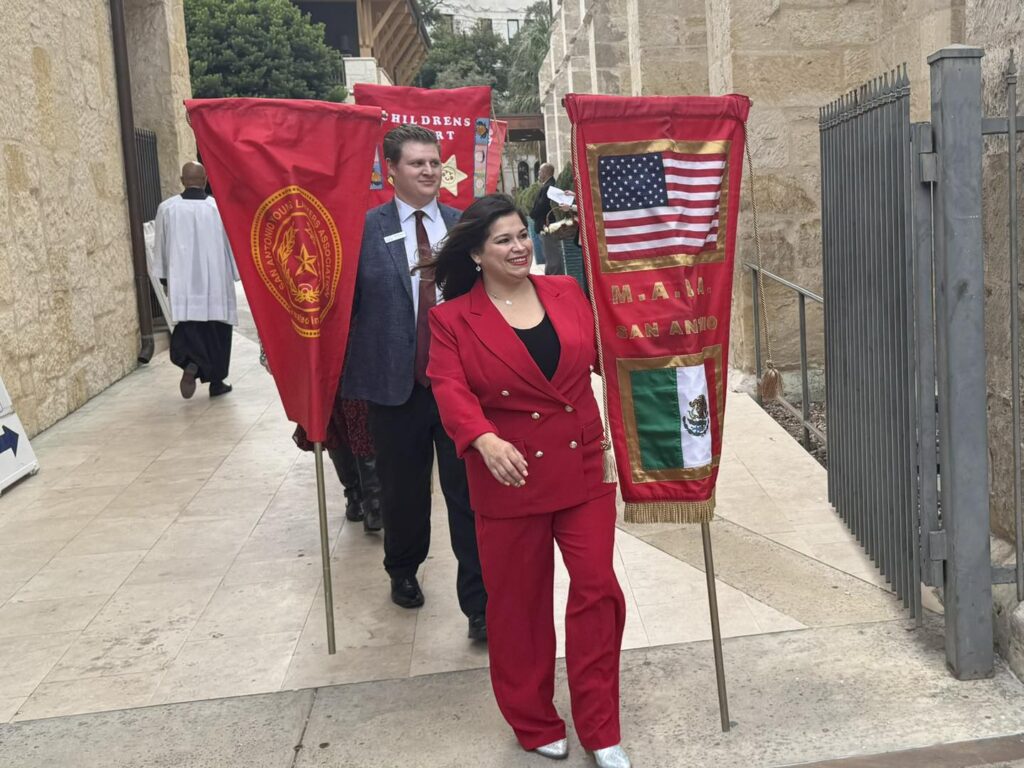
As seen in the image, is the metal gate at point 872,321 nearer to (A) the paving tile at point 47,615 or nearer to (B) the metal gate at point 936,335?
(B) the metal gate at point 936,335

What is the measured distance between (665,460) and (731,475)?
2.94 m

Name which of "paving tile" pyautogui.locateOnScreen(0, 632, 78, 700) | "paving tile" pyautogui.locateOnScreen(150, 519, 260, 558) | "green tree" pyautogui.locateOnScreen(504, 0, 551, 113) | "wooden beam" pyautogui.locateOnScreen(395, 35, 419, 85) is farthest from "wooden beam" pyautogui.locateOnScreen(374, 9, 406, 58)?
"paving tile" pyautogui.locateOnScreen(0, 632, 78, 700)

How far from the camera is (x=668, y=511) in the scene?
339cm

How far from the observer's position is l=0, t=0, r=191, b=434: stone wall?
316 inches

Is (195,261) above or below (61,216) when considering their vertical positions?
below

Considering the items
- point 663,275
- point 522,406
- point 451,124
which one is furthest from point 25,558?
point 663,275

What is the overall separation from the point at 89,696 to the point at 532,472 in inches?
77.8

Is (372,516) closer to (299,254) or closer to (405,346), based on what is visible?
(405,346)


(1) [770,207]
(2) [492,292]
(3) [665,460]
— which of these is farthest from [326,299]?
(1) [770,207]

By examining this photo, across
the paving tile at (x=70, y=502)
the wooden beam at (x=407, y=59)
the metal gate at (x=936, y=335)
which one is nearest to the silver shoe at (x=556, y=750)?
the metal gate at (x=936, y=335)

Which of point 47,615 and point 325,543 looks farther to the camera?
point 47,615

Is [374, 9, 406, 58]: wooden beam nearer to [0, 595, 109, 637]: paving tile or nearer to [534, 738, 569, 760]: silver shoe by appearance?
[0, 595, 109, 637]: paving tile

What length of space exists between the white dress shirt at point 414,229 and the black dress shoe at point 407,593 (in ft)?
3.85

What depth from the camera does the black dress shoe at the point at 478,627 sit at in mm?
4145
